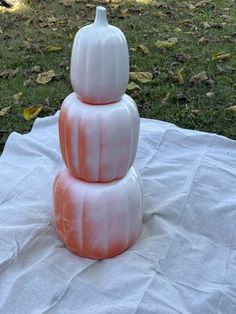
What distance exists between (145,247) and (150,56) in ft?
6.43

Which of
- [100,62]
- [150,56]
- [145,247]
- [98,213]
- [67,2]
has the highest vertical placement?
[100,62]

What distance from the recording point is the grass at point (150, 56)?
9.21 feet

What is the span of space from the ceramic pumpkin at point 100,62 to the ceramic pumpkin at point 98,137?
47 mm

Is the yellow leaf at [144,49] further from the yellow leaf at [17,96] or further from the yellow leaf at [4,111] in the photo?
the yellow leaf at [4,111]

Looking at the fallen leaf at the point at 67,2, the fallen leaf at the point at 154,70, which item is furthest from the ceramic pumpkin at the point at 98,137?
the fallen leaf at the point at 67,2

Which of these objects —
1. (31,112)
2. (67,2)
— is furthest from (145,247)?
(67,2)

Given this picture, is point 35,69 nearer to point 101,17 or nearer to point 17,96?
point 17,96

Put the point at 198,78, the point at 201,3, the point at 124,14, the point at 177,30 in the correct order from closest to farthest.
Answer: the point at 198,78, the point at 177,30, the point at 124,14, the point at 201,3

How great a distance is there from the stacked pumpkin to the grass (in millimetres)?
994

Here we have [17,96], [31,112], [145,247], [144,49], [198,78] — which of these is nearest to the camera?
[145,247]

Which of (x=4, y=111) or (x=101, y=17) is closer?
(x=101, y=17)

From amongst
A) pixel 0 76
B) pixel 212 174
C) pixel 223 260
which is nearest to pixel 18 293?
pixel 223 260

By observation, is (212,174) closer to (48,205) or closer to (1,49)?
(48,205)

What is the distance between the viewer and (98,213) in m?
1.62
